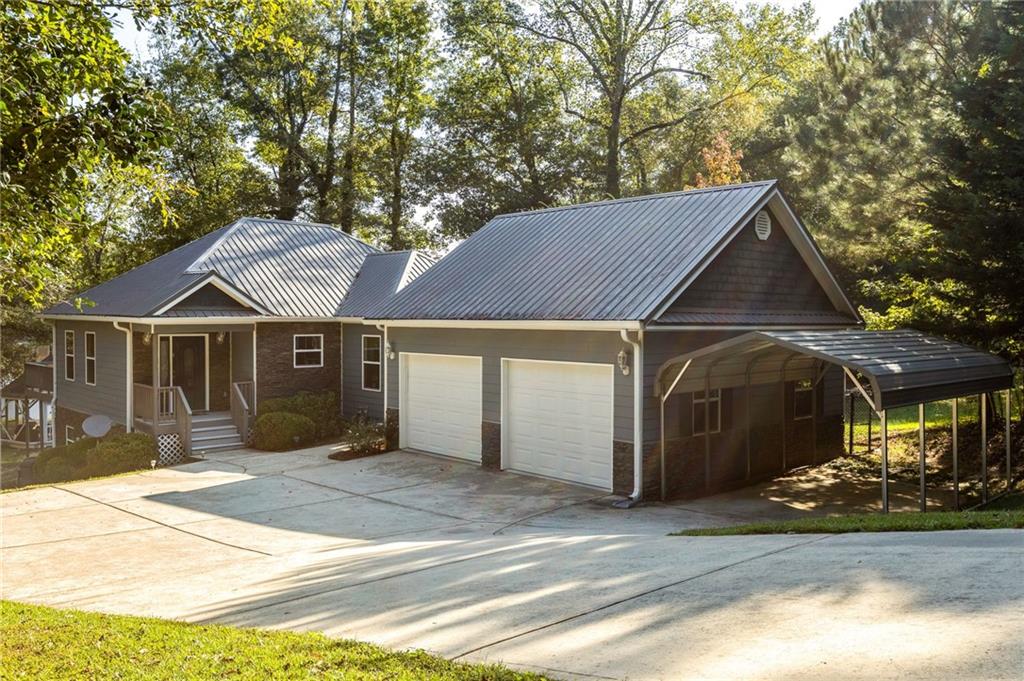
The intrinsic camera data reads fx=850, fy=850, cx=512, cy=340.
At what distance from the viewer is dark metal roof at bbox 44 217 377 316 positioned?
72.3ft

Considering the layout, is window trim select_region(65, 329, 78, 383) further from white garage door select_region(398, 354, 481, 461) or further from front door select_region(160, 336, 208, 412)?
white garage door select_region(398, 354, 481, 461)

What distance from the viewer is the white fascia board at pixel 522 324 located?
45.5 feet

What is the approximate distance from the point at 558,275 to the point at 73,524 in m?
9.39

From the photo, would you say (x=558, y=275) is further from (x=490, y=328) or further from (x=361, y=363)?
(x=361, y=363)

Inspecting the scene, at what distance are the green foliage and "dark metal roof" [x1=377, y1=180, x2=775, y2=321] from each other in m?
6.40

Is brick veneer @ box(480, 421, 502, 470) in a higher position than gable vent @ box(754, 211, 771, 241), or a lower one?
lower

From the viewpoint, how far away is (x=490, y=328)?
16.7 meters

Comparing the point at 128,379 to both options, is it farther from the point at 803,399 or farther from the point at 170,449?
the point at 803,399

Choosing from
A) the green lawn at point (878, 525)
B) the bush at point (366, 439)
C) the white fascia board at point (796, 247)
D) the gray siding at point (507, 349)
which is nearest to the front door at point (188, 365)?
the bush at point (366, 439)

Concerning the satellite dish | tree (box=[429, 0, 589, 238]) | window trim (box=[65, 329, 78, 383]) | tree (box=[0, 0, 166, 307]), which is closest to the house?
the satellite dish

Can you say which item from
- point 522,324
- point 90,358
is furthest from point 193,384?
point 522,324

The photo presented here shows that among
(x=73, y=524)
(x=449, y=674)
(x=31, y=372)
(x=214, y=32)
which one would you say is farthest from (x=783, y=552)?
(x=31, y=372)

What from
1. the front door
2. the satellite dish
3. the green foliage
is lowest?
the green foliage

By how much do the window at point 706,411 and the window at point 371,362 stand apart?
10.2 m
